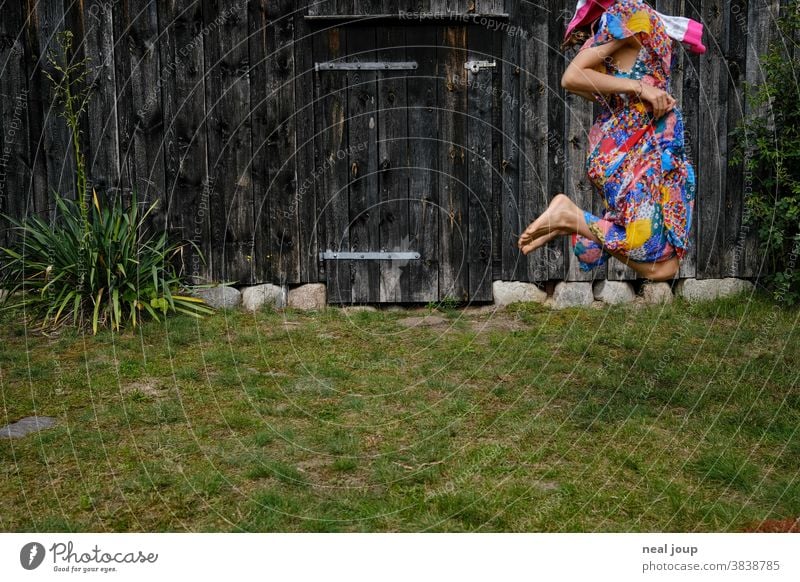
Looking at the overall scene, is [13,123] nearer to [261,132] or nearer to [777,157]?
[261,132]

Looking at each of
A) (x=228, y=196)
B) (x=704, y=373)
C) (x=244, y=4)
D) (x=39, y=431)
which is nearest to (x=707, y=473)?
(x=704, y=373)

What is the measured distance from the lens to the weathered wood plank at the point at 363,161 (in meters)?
8.67

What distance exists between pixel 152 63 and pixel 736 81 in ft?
18.0

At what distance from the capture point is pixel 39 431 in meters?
5.66

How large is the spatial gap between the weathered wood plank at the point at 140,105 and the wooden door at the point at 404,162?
1.43 m

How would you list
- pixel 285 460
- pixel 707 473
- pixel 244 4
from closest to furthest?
pixel 707 473 → pixel 285 460 → pixel 244 4

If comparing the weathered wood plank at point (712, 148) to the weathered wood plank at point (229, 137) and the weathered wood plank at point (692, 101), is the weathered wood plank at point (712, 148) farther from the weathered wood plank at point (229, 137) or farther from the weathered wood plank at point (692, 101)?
the weathered wood plank at point (229, 137)

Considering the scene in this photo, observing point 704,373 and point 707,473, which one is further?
point 704,373

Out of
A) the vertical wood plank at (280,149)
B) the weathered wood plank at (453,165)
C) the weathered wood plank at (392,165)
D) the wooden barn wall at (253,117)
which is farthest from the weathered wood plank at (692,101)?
the vertical wood plank at (280,149)

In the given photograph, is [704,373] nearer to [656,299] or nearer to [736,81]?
[656,299]

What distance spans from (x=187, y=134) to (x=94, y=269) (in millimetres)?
1649

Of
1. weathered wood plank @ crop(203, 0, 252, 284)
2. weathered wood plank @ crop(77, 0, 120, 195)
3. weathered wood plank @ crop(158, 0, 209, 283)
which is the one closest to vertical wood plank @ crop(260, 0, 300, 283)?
weathered wood plank @ crop(203, 0, 252, 284)

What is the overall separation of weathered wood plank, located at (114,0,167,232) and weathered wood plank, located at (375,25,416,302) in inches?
81.3

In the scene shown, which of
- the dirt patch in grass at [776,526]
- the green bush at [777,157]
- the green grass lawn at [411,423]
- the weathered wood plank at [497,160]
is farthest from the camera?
the weathered wood plank at [497,160]
